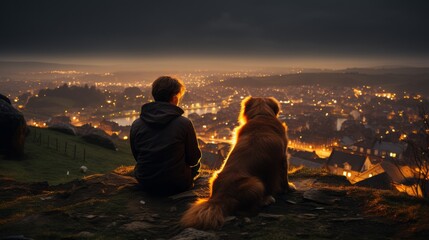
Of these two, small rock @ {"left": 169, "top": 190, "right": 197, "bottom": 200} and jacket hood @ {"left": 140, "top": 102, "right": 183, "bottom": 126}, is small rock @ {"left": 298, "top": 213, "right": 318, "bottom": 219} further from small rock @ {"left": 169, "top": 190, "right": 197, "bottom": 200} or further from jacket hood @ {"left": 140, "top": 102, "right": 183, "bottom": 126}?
jacket hood @ {"left": 140, "top": 102, "right": 183, "bottom": 126}

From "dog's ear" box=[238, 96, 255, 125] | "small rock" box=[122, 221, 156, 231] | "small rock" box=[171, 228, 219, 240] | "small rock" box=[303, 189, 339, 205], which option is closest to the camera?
"small rock" box=[171, 228, 219, 240]

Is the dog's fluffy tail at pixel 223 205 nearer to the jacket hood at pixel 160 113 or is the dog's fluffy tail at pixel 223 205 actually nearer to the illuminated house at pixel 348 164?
the jacket hood at pixel 160 113

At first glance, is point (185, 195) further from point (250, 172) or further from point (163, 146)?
point (250, 172)

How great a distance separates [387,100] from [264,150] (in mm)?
179975

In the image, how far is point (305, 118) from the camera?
115 metres

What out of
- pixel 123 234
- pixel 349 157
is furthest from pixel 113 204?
pixel 349 157

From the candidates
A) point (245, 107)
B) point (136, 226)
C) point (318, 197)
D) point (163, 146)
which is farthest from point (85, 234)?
point (318, 197)

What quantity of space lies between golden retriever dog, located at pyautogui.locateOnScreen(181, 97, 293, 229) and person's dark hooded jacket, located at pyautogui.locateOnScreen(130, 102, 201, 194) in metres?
0.94

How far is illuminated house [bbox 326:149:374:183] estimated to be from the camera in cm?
5084

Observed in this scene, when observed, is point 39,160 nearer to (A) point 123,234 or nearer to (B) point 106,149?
(B) point 106,149

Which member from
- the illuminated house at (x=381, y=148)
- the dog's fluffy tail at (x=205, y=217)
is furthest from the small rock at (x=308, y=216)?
the illuminated house at (x=381, y=148)

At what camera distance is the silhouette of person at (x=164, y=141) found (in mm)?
6594

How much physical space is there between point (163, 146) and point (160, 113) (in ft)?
2.20

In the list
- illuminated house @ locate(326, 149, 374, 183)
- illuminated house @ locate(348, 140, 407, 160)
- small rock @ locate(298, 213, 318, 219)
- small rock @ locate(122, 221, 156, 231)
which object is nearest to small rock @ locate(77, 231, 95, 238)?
small rock @ locate(122, 221, 156, 231)
